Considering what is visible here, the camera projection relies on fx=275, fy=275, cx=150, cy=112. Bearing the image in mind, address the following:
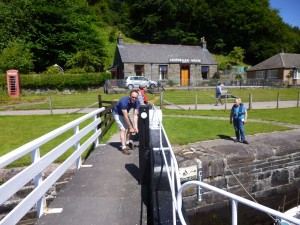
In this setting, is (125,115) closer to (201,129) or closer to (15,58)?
(201,129)

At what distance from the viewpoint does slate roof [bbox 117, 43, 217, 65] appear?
41.9m

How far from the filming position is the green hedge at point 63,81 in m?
32.0

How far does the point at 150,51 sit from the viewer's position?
4400 centimetres

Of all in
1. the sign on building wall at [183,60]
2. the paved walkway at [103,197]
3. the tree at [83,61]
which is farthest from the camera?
the sign on building wall at [183,60]

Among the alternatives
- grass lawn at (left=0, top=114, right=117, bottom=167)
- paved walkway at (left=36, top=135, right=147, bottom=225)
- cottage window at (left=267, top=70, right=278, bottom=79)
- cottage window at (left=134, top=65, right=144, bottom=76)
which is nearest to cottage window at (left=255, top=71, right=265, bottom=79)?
cottage window at (left=267, top=70, right=278, bottom=79)

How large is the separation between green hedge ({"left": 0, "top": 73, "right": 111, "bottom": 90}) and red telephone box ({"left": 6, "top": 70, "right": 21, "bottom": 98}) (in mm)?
2171

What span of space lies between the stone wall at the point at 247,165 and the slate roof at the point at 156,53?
111 feet

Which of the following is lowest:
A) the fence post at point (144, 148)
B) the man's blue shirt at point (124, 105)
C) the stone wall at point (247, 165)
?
the stone wall at point (247, 165)

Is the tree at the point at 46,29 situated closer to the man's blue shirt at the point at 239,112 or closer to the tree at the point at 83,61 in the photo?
the tree at the point at 83,61

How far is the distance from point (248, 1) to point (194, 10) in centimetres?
1500

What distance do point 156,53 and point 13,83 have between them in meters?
22.5

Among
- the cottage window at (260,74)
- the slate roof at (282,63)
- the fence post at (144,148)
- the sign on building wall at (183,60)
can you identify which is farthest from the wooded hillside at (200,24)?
the fence post at (144,148)

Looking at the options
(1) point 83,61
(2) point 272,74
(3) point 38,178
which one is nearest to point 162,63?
(1) point 83,61

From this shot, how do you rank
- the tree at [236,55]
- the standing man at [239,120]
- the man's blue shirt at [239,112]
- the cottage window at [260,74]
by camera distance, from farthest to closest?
the tree at [236,55] < the cottage window at [260,74] < the man's blue shirt at [239,112] < the standing man at [239,120]
